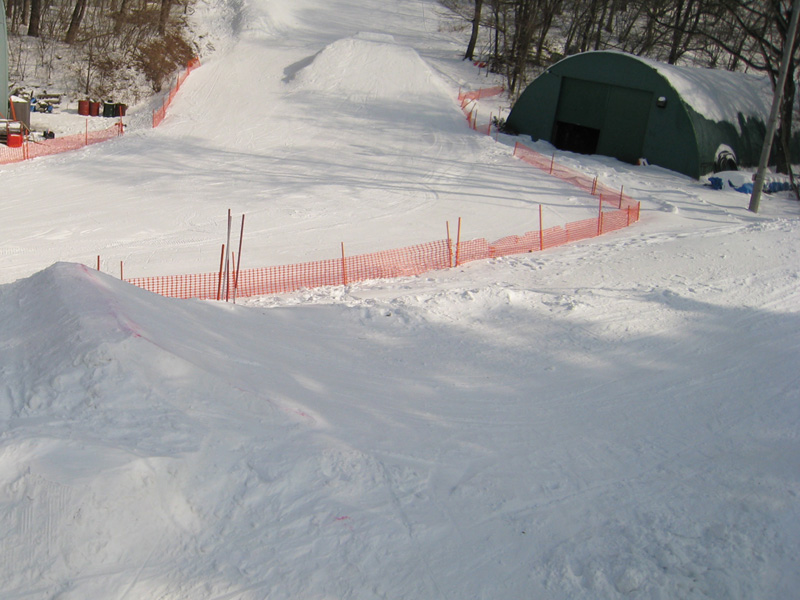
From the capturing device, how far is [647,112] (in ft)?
81.7

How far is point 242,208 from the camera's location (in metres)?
19.1

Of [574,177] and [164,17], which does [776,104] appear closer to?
[574,177]

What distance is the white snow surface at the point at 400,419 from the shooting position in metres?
5.59

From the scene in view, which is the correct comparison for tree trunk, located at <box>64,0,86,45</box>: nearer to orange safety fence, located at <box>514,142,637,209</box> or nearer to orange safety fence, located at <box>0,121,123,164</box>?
orange safety fence, located at <box>0,121,123,164</box>

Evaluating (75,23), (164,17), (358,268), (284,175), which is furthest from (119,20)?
(358,268)

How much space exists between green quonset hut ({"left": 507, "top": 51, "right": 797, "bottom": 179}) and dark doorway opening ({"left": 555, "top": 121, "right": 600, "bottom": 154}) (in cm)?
4

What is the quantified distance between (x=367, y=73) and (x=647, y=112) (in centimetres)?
1306

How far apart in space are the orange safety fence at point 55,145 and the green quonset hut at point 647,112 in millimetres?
15277

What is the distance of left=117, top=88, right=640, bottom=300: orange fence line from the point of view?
14.3m

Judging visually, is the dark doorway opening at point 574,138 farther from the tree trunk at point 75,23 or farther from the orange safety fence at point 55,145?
the tree trunk at point 75,23

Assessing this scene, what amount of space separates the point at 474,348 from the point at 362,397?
2.61 meters

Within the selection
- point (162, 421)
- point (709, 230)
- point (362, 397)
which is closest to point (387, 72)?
point (709, 230)

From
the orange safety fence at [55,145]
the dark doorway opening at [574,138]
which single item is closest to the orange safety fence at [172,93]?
the orange safety fence at [55,145]

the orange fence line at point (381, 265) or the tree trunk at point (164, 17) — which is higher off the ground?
the tree trunk at point (164, 17)
